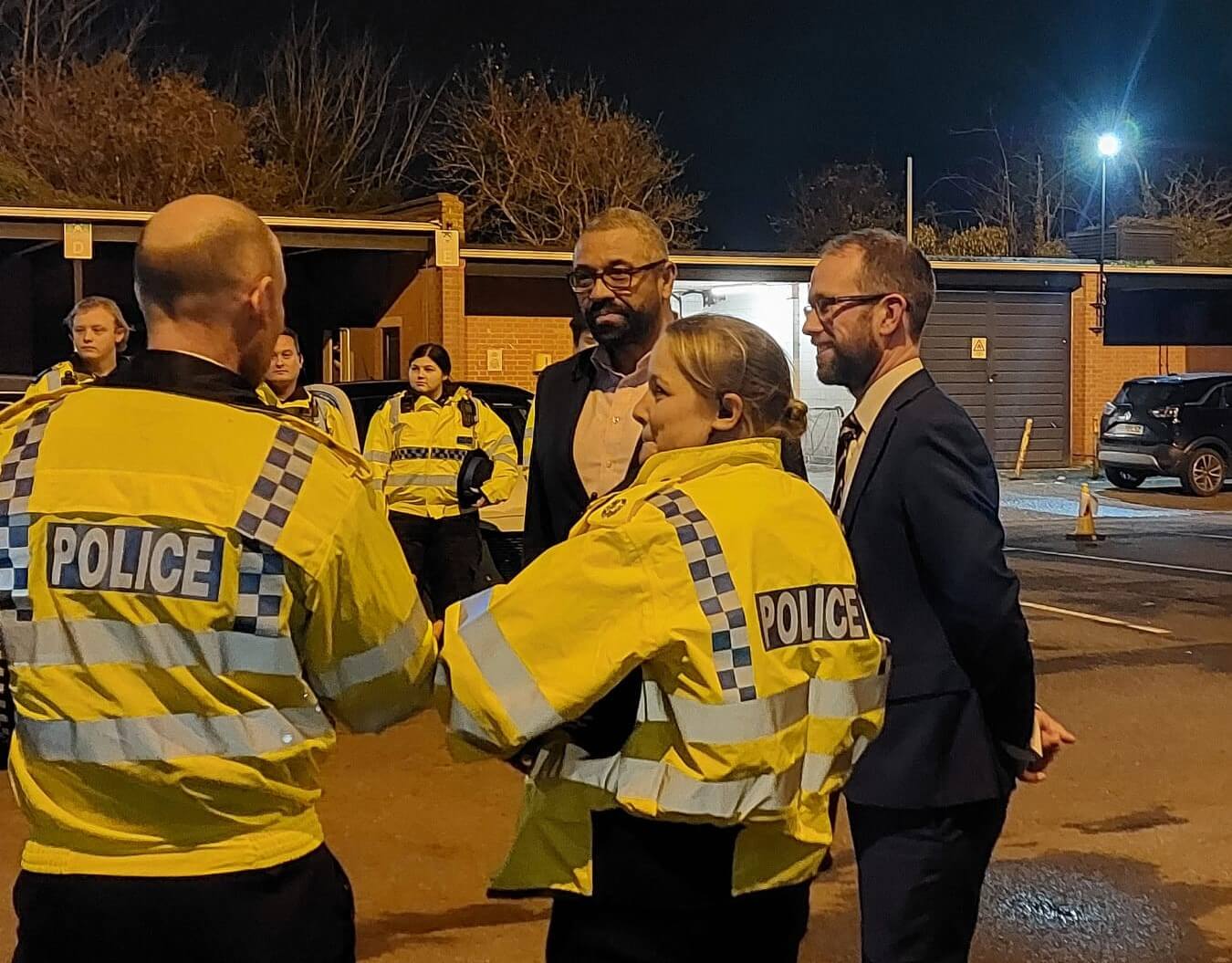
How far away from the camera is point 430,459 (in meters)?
8.70

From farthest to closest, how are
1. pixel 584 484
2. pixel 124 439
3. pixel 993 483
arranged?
pixel 584 484, pixel 993 483, pixel 124 439

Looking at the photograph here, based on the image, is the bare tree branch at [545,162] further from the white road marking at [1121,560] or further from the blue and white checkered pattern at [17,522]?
the blue and white checkered pattern at [17,522]

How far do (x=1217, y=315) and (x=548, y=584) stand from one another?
30.1 m

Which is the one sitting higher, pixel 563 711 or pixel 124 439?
pixel 124 439

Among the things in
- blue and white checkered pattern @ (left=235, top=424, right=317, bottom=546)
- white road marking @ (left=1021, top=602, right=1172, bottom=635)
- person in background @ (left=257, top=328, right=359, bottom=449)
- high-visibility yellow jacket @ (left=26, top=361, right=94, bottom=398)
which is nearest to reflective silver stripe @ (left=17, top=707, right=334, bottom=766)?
blue and white checkered pattern @ (left=235, top=424, right=317, bottom=546)

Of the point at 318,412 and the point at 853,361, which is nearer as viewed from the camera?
the point at 853,361

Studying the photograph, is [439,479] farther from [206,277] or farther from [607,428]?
[206,277]

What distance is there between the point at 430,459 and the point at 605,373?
4.62 metres

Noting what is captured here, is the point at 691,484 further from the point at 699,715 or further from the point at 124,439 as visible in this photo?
the point at 124,439

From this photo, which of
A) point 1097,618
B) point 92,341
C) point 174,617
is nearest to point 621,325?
point 174,617

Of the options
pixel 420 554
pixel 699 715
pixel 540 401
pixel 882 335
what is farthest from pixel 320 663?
pixel 420 554

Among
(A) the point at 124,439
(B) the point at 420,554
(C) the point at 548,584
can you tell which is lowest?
(B) the point at 420,554

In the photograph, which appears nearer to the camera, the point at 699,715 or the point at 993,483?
the point at 699,715

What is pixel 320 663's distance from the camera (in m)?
2.48
